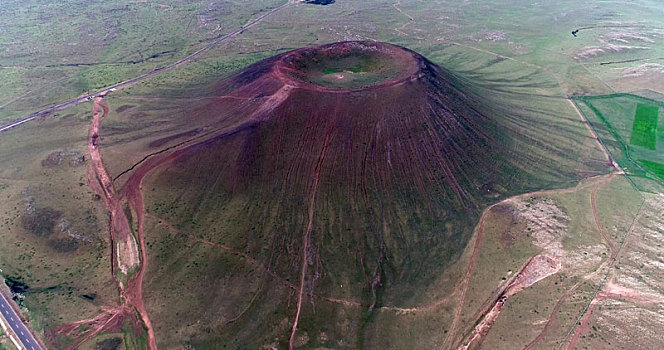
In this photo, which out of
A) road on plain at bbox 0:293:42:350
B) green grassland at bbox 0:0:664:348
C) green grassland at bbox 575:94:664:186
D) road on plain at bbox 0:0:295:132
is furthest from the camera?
road on plain at bbox 0:0:295:132

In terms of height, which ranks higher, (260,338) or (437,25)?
(437,25)

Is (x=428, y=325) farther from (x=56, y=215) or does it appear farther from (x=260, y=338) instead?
(x=56, y=215)

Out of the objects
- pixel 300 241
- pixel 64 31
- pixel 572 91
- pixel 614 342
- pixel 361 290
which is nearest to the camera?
pixel 614 342

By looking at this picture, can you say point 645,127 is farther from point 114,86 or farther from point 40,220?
point 114,86

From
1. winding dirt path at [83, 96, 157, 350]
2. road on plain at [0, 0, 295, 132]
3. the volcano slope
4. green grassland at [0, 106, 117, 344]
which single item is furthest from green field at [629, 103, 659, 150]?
road on plain at [0, 0, 295, 132]

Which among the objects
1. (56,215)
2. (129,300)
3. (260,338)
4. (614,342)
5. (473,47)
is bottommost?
(614,342)

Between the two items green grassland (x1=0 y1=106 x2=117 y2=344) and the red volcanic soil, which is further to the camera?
the red volcanic soil

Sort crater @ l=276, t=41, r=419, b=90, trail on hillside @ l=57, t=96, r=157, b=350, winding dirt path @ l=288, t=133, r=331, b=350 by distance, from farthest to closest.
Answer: crater @ l=276, t=41, r=419, b=90 → winding dirt path @ l=288, t=133, r=331, b=350 → trail on hillside @ l=57, t=96, r=157, b=350

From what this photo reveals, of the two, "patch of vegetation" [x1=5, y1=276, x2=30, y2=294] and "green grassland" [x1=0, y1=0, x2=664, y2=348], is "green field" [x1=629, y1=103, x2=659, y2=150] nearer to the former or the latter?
"green grassland" [x1=0, y1=0, x2=664, y2=348]

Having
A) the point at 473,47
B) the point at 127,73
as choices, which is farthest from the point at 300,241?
the point at 473,47
